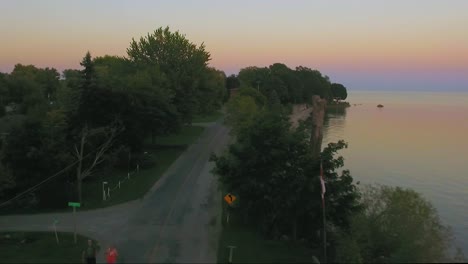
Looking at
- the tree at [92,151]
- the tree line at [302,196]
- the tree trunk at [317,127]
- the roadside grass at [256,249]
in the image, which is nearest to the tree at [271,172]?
the tree line at [302,196]

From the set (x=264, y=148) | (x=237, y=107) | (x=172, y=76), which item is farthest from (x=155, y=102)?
(x=264, y=148)

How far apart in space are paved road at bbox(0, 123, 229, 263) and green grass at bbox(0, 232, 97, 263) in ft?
3.60

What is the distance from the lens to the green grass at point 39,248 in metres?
20.6

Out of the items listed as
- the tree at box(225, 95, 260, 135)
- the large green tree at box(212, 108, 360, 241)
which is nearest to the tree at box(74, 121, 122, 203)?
the large green tree at box(212, 108, 360, 241)

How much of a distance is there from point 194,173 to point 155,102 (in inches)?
475

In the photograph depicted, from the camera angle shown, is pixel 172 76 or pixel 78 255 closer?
pixel 78 255

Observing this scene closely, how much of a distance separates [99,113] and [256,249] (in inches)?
936

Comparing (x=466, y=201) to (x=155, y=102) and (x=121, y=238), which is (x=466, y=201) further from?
(x=155, y=102)

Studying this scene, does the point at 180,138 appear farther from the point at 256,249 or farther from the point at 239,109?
the point at 256,249

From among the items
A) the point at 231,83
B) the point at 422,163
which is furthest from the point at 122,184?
the point at 231,83

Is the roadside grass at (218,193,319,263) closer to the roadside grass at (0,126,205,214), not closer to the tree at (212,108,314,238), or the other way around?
the tree at (212,108,314,238)

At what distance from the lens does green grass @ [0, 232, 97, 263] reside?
67.7ft

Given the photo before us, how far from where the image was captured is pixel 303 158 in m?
23.9

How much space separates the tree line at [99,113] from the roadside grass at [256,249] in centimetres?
1044
